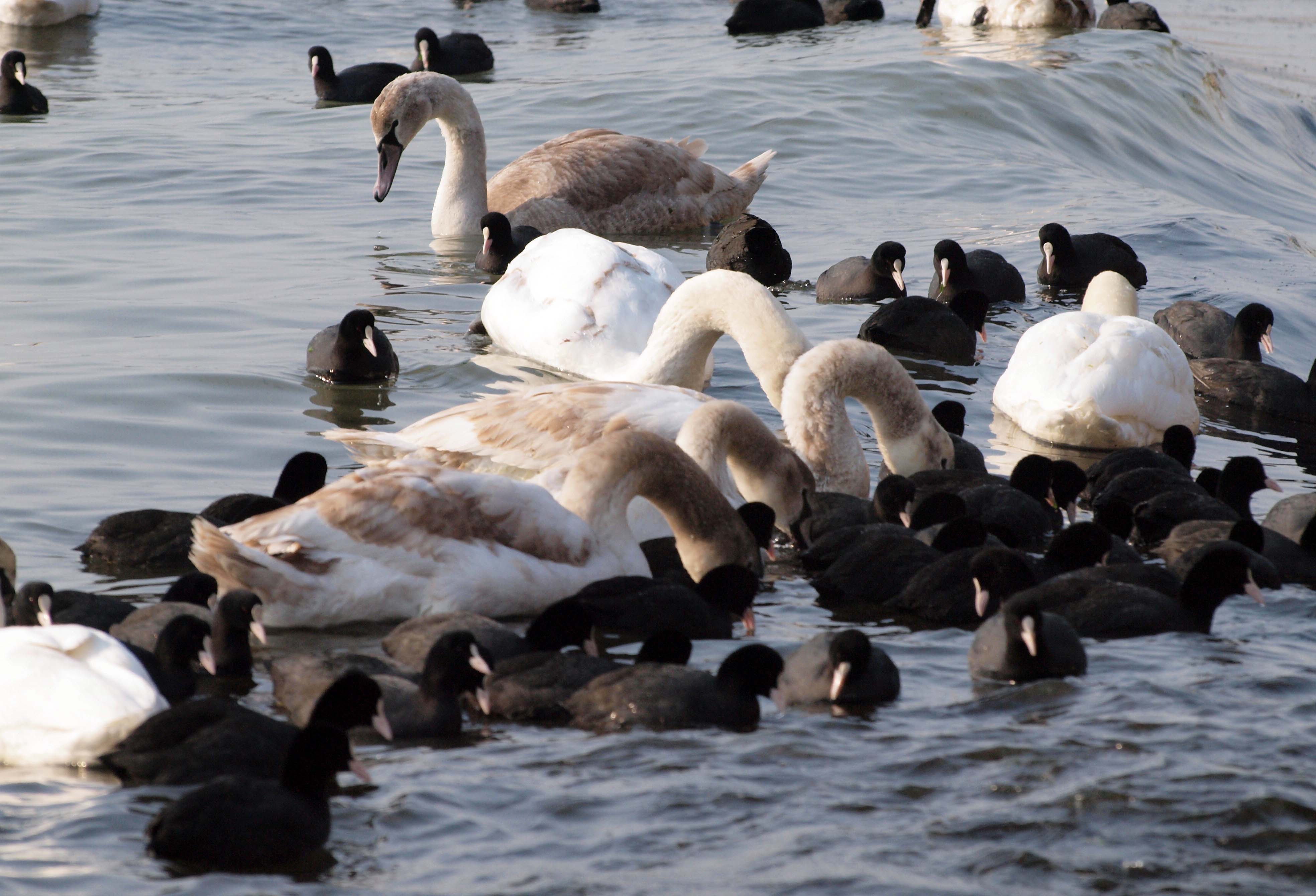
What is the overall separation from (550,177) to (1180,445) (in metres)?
7.57

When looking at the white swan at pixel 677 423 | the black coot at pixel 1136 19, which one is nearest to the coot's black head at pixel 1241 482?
the white swan at pixel 677 423

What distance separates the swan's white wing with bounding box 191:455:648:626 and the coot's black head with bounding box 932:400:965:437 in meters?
3.60

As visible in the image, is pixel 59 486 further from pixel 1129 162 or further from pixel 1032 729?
pixel 1129 162

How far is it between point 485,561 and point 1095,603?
233 centimetres

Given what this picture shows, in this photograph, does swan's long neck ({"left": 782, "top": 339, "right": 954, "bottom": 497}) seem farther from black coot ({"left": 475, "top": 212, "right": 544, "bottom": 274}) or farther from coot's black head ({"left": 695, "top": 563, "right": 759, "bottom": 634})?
black coot ({"left": 475, "top": 212, "right": 544, "bottom": 274})

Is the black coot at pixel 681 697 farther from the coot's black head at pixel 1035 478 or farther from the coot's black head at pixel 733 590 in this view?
the coot's black head at pixel 1035 478

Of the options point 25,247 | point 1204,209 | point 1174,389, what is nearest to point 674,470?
point 1174,389

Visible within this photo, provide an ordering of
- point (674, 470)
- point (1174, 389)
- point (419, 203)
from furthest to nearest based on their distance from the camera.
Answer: point (419, 203) < point (1174, 389) < point (674, 470)

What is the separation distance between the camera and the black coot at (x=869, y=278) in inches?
500

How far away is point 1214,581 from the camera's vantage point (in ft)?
21.9

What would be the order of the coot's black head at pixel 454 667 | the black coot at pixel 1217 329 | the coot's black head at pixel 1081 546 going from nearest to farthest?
the coot's black head at pixel 454 667
the coot's black head at pixel 1081 546
the black coot at pixel 1217 329

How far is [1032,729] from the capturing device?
5.57m

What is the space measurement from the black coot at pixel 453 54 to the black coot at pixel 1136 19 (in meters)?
9.81

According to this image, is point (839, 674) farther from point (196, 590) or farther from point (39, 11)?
point (39, 11)
